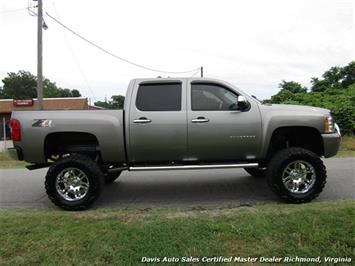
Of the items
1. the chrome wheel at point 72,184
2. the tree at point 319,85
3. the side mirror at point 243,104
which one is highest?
the tree at point 319,85

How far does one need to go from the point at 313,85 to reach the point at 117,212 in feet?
120

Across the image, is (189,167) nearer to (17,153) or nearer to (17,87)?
(17,153)

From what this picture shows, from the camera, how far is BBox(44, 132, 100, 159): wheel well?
613 centimetres

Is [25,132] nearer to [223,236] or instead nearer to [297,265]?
[223,236]

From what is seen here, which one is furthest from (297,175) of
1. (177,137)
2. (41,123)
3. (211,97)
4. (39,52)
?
(39,52)

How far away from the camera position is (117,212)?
5.45 metres

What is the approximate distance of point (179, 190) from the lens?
707 centimetres

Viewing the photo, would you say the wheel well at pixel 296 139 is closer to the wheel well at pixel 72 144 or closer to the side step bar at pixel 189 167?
the side step bar at pixel 189 167

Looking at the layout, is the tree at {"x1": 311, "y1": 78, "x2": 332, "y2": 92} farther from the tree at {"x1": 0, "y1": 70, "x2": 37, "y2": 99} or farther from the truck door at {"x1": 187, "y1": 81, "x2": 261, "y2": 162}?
the tree at {"x1": 0, "y1": 70, "x2": 37, "y2": 99}

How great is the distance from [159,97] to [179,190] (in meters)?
1.93

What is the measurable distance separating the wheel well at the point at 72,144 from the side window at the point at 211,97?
1.75 metres

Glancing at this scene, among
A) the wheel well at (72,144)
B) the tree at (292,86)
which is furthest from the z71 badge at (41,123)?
the tree at (292,86)

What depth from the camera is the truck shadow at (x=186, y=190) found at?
20.2 feet

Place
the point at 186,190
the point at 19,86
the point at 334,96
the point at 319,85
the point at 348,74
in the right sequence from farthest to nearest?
the point at 19,86 < the point at 348,74 < the point at 319,85 < the point at 334,96 < the point at 186,190
